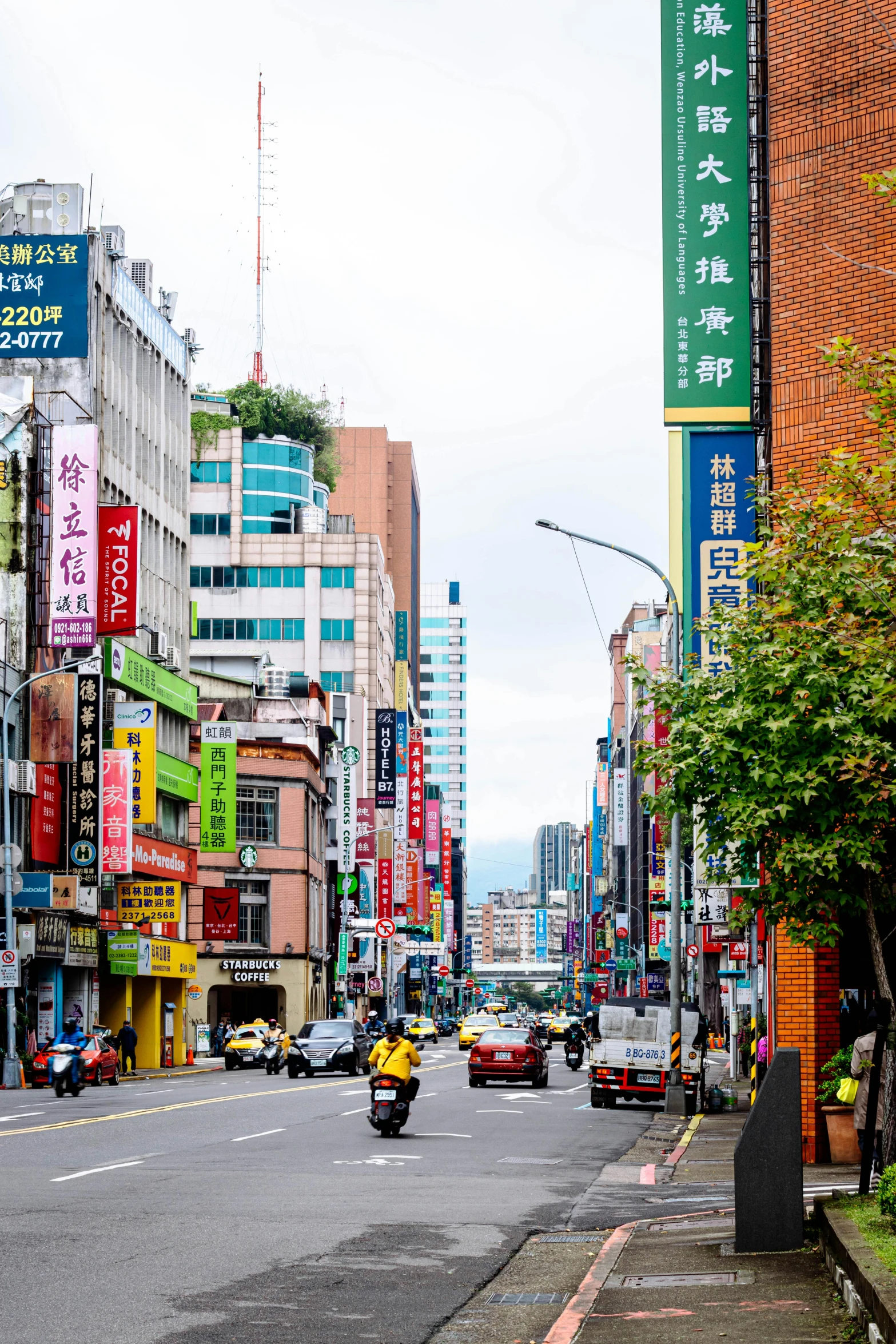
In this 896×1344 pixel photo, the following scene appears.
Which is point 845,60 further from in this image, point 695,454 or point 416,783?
point 416,783

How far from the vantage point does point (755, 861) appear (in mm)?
18531

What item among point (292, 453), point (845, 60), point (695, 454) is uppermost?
point (292, 453)

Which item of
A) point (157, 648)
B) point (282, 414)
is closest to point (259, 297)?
point (282, 414)

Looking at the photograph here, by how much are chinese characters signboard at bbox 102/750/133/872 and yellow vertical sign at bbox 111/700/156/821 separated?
193 cm

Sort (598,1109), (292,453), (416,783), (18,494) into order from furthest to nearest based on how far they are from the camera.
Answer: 1. (416,783)
2. (292,453)
3. (18,494)
4. (598,1109)

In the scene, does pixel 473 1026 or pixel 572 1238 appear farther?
pixel 473 1026

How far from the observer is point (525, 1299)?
1167 centimetres

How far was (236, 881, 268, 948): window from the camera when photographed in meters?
84.2

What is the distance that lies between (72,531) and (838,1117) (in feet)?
120

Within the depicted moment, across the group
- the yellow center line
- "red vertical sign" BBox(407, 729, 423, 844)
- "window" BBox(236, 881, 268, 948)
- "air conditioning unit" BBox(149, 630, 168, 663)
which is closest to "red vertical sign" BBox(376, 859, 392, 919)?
"red vertical sign" BBox(407, 729, 423, 844)

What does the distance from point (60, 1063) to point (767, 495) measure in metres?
25.1

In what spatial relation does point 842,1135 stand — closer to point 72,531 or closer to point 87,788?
point 87,788

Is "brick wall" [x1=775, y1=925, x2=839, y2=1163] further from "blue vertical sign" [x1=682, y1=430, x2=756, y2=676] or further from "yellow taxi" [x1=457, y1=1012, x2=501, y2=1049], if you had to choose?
"yellow taxi" [x1=457, y1=1012, x2=501, y2=1049]

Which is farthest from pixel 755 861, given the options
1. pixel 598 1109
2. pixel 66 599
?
pixel 66 599
